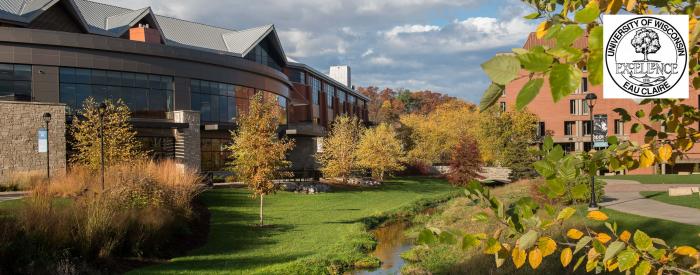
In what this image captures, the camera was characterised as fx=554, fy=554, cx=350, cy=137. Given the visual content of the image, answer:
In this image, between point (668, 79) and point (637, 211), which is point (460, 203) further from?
point (668, 79)

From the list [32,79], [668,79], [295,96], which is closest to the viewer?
[668,79]

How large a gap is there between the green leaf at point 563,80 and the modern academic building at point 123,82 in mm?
26306

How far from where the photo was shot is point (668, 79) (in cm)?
158

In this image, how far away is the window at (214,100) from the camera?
4138 centimetres

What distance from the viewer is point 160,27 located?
52.0m


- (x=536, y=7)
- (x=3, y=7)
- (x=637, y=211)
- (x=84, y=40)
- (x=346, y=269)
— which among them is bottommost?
(x=346, y=269)

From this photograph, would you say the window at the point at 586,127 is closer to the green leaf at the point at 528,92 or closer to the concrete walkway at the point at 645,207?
the concrete walkway at the point at 645,207

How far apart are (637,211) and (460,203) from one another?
10777mm

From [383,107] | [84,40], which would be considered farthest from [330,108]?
[84,40]

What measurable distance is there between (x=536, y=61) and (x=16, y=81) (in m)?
37.5

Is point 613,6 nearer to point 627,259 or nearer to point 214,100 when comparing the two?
point 627,259

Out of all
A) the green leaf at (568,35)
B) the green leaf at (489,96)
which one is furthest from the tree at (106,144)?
the green leaf at (568,35)

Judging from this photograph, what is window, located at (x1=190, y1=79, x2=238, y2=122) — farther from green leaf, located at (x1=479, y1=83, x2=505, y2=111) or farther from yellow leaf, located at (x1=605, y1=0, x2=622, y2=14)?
green leaf, located at (x1=479, y1=83, x2=505, y2=111)

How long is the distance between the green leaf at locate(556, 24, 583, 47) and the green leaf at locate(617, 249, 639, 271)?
881 mm
